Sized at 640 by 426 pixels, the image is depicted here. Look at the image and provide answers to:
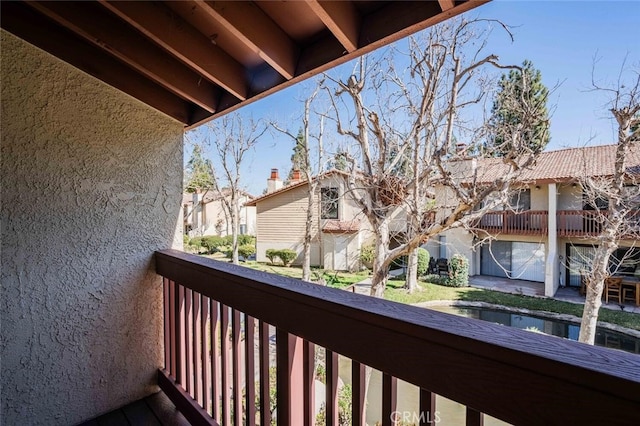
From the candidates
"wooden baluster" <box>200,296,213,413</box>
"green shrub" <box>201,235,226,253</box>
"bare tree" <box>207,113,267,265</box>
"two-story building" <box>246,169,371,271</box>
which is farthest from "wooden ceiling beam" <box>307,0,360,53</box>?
"green shrub" <box>201,235,226,253</box>

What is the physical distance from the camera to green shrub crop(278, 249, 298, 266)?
14.7 metres

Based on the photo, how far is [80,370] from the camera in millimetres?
2145

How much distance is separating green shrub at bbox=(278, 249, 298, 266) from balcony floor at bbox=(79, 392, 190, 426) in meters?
12.3

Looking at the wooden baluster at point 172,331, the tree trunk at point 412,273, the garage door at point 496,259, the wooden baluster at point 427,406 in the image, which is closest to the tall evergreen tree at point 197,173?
the tree trunk at point 412,273

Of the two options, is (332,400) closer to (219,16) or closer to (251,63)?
(219,16)

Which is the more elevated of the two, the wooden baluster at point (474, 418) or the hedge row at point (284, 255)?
the wooden baluster at point (474, 418)

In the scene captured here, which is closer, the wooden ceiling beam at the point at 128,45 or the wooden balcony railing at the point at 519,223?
the wooden ceiling beam at the point at 128,45

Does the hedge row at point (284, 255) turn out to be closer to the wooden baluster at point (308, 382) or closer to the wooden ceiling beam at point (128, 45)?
the wooden ceiling beam at point (128, 45)

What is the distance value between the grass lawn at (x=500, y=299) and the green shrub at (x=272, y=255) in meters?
5.74

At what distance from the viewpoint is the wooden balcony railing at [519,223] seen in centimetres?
1080

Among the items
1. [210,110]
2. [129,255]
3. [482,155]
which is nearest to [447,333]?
[210,110]

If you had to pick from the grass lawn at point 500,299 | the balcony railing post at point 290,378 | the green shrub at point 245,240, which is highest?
the balcony railing post at point 290,378

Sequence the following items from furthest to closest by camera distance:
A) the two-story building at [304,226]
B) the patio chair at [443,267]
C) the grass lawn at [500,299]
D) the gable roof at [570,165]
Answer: the two-story building at [304,226], the patio chair at [443,267], the grass lawn at [500,299], the gable roof at [570,165]

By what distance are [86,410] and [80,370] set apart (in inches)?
10.8
